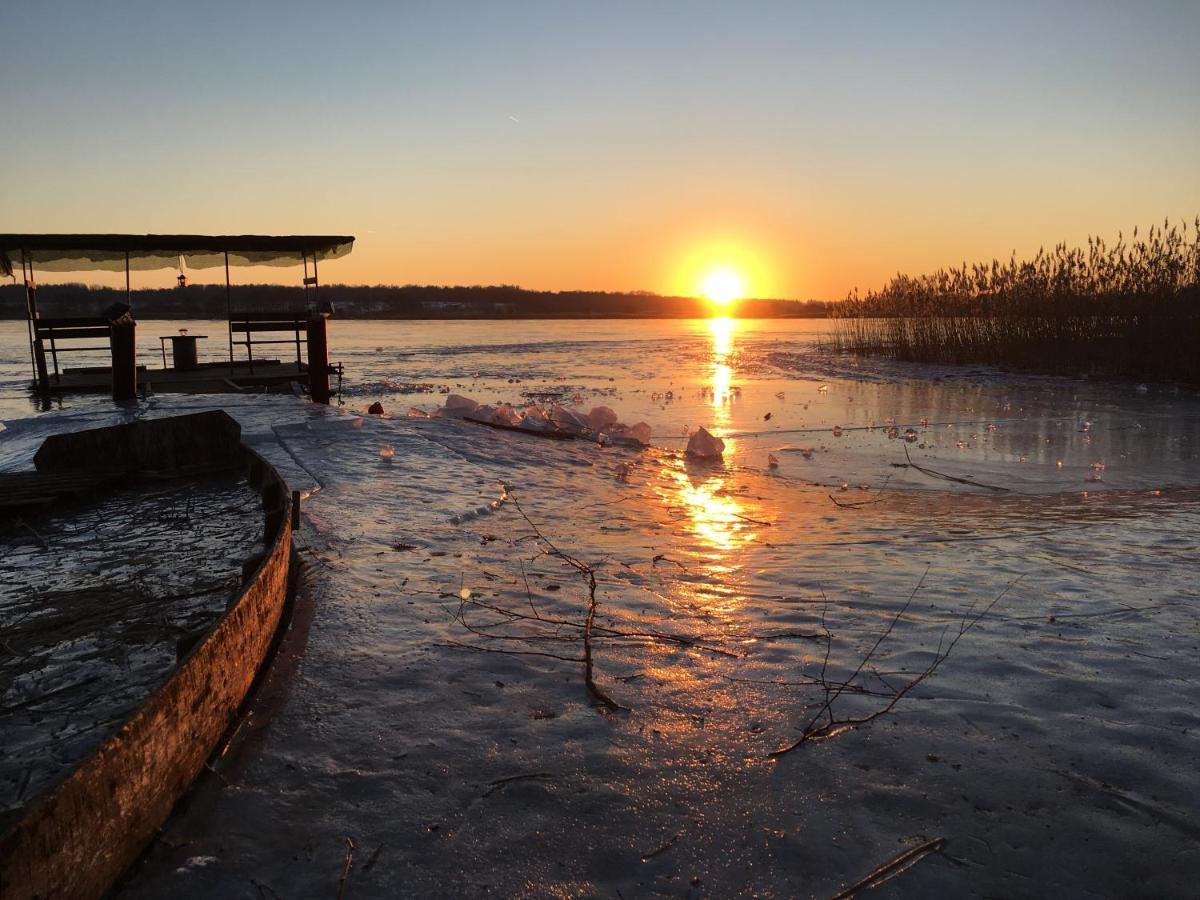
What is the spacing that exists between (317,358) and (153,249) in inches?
227

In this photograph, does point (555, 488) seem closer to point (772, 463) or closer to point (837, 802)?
point (772, 463)

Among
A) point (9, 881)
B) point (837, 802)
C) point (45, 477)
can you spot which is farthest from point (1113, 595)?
point (45, 477)

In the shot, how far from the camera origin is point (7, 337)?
34.0 metres

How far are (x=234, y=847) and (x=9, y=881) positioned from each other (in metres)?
0.69

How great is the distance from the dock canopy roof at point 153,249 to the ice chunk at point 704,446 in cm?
917

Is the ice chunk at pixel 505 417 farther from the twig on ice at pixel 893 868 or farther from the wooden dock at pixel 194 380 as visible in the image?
the twig on ice at pixel 893 868

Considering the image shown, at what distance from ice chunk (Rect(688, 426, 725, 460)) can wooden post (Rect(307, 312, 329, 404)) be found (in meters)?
5.80

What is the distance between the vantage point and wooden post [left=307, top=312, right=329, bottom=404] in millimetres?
11453

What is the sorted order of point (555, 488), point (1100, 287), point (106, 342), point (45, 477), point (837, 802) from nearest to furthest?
point (837, 802) < point (45, 477) < point (555, 488) < point (1100, 287) < point (106, 342)

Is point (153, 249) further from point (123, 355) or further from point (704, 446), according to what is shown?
point (704, 446)

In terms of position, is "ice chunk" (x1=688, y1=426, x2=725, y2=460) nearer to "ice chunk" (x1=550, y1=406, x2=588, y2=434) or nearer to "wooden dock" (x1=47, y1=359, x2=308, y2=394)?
"ice chunk" (x1=550, y1=406, x2=588, y2=434)

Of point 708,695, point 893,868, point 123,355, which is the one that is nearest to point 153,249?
point 123,355

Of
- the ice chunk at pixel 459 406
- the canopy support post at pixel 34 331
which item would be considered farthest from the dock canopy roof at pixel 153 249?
the ice chunk at pixel 459 406

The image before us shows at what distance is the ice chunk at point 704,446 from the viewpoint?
8984 millimetres
